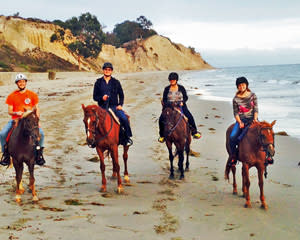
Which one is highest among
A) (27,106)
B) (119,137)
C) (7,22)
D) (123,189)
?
(7,22)

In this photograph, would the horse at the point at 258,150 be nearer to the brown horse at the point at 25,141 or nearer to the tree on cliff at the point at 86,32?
the brown horse at the point at 25,141

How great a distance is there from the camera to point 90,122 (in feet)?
22.9

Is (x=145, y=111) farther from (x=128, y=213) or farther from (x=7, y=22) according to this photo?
(x=7, y=22)

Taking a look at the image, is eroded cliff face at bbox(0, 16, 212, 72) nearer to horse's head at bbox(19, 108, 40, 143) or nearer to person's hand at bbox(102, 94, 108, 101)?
person's hand at bbox(102, 94, 108, 101)

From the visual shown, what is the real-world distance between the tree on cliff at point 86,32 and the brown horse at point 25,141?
71.3 m

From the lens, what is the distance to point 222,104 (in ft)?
75.8

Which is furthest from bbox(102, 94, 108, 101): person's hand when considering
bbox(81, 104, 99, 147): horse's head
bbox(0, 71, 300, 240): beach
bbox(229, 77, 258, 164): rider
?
bbox(229, 77, 258, 164): rider

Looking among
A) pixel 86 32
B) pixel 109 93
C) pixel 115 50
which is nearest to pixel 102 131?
pixel 109 93

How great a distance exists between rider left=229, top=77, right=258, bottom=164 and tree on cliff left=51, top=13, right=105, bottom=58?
71.6 m

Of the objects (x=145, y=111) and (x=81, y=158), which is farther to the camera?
(x=145, y=111)

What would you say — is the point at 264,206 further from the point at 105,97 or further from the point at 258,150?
the point at 105,97

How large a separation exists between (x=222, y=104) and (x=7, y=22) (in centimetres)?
5836

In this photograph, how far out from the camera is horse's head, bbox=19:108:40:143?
253 inches

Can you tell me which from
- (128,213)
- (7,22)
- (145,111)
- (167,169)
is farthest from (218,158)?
(7,22)
